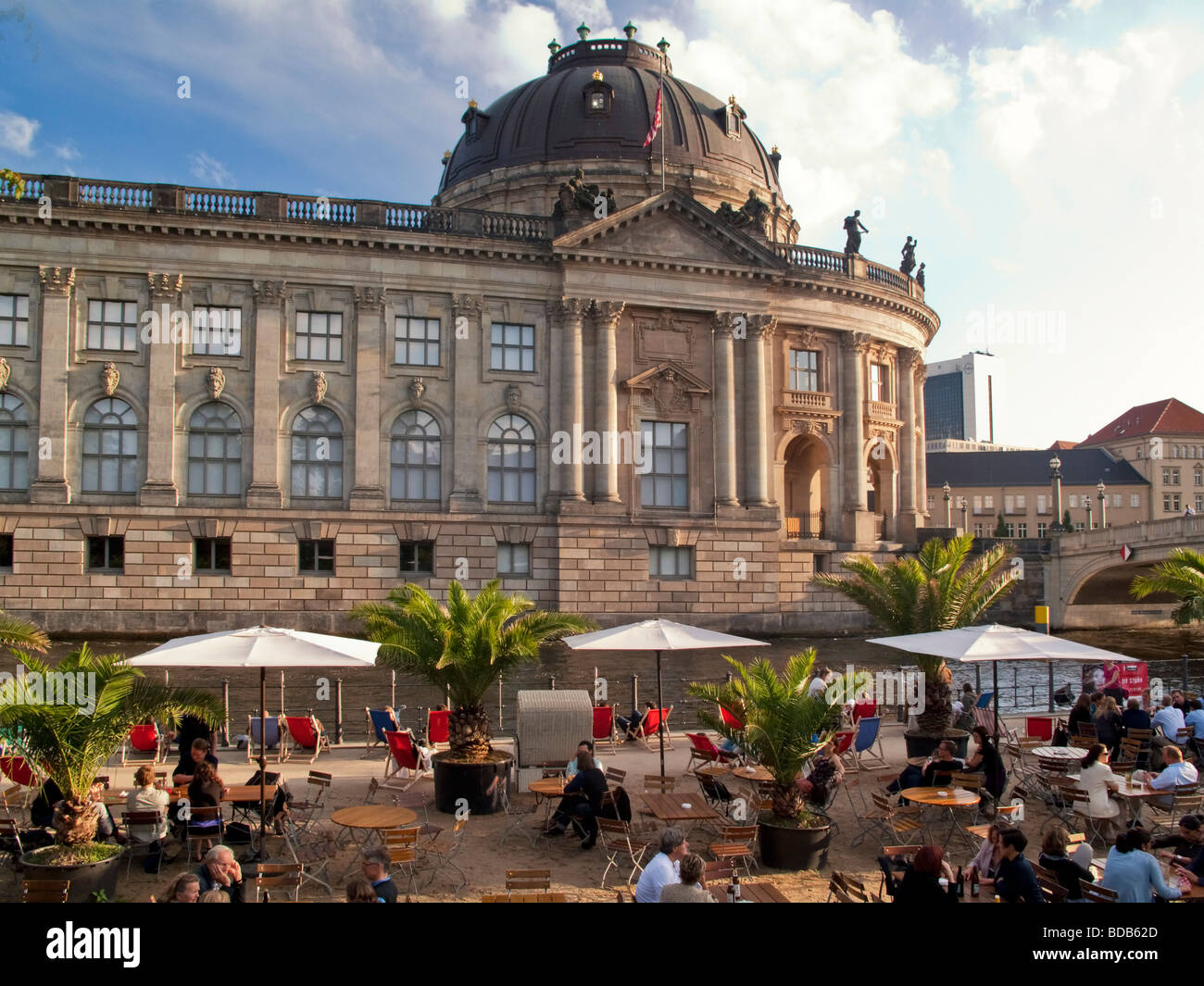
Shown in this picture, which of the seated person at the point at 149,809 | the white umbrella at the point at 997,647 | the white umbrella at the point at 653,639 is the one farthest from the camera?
the white umbrella at the point at 653,639

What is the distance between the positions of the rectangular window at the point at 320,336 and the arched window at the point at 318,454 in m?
2.39

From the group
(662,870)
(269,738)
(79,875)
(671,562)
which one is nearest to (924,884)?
(662,870)

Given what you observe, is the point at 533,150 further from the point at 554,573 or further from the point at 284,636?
the point at 284,636

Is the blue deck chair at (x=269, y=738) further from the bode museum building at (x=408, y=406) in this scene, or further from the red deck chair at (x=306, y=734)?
the bode museum building at (x=408, y=406)

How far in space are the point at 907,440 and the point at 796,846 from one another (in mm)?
47688

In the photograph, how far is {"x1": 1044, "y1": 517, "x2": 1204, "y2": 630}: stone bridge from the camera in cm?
4925

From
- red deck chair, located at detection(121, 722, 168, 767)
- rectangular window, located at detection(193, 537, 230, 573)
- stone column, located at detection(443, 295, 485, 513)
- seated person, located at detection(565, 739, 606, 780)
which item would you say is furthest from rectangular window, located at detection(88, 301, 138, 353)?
seated person, located at detection(565, 739, 606, 780)

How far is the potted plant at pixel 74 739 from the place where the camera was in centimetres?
1094

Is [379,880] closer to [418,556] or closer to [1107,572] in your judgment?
[418,556]

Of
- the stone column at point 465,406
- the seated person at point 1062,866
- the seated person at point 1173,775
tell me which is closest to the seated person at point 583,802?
the seated person at point 1062,866

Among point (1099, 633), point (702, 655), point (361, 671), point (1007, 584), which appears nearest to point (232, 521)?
point (361, 671)

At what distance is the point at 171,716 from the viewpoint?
12.9 meters

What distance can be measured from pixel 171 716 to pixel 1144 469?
128712 mm

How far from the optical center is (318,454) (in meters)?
44.0
